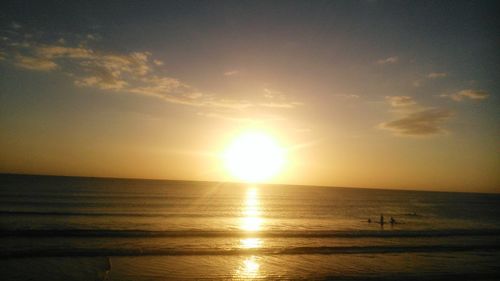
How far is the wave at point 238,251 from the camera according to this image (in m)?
20.7

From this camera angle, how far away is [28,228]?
29.2 metres

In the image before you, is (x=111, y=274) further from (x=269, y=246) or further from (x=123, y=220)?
(x=123, y=220)

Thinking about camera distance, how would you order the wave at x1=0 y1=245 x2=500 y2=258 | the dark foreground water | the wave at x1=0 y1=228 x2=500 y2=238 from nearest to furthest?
the dark foreground water → the wave at x1=0 y1=245 x2=500 y2=258 → the wave at x1=0 y1=228 x2=500 y2=238

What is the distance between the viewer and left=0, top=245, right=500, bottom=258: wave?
67.9ft

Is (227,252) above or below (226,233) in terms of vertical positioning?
above

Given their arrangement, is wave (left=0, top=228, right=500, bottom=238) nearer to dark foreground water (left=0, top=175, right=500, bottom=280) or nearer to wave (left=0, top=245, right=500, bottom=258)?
dark foreground water (left=0, top=175, right=500, bottom=280)

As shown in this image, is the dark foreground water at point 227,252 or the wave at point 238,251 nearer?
the dark foreground water at point 227,252

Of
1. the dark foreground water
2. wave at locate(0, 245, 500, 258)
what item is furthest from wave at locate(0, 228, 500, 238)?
wave at locate(0, 245, 500, 258)

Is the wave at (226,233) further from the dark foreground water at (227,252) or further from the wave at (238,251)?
the wave at (238,251)

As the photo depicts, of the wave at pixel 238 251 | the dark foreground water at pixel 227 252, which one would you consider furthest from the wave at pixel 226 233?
the wave at pixel 238 251

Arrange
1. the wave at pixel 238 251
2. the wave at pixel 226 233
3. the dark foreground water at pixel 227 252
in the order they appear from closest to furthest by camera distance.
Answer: the dark foreground water at pixel 227 252 → the wave at pixel 238 251 → the wave at pixel 226 233

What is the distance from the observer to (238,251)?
22.9m

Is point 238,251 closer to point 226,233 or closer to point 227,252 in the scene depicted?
point 227,252

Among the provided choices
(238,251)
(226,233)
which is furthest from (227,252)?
(226,233)
